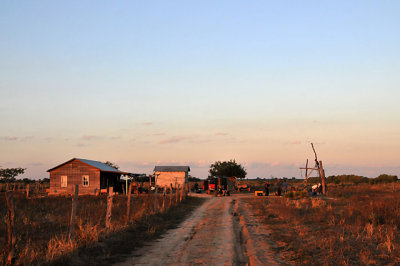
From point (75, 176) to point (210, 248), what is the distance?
37.8 m

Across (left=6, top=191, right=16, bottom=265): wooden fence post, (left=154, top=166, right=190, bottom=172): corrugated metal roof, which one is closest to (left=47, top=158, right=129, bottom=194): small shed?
(left=154, top=166, right=190, bottom=172): corrugated metal roof

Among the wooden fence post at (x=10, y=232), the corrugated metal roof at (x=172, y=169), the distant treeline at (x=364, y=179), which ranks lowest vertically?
the distant treeline at (x=364, y=179)

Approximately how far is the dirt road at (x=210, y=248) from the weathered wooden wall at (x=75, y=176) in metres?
30.7

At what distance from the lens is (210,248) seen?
12.4m

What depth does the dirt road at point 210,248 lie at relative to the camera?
10.5m

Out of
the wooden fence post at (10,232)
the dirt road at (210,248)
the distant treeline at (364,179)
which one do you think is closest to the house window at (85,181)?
the dirt road at (210,248)

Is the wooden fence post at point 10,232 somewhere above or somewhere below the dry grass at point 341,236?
above

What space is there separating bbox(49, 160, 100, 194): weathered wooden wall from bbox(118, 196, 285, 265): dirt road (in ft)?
101

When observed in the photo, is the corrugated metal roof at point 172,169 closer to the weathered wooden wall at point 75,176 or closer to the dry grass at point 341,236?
the weathered wooden wall at point 75,176

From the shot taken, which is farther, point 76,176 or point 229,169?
point 229,169

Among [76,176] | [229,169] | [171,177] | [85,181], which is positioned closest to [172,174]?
[171,177]

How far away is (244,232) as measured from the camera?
16219mm

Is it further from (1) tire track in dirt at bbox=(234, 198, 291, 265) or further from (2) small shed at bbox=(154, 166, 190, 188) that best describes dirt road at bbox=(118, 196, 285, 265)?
(2) small shed at bbox=(154, 166, 190, 188)

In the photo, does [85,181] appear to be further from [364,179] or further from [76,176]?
[364,179]
